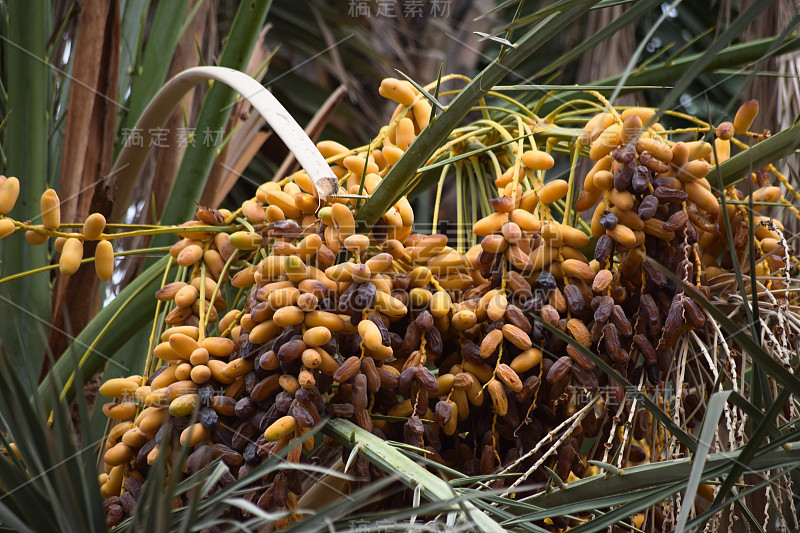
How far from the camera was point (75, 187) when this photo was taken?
1.32 meters

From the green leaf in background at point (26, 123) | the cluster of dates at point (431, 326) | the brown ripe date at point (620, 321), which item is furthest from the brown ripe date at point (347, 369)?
the green leaf in background at point (26, 123)

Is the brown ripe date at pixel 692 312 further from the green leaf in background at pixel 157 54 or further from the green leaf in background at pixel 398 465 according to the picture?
the green leaf in background at pixel 157 54

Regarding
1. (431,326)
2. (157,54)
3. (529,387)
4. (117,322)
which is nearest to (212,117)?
(157,54)

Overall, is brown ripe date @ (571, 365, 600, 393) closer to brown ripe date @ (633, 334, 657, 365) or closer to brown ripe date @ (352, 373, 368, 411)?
brown ripe date @ (633, 334, 657, 365)

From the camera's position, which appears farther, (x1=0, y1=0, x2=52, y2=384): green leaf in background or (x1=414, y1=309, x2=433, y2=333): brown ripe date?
(x1=0, y1=0, x2=52, y2=384): green leaf in background

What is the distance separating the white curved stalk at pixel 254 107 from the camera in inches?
30.8

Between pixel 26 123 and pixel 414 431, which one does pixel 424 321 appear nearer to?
pixel 414 431

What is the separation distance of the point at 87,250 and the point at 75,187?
0.65 feet

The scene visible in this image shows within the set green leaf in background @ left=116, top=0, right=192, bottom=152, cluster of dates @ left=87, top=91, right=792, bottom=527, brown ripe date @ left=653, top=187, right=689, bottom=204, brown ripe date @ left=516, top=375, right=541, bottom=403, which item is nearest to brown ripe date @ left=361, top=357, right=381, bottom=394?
cluster of dates @ left=87, top=91, right=792, bottom=527

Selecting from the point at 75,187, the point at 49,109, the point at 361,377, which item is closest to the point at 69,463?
the point at 361,377

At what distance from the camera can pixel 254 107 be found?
34.2 inches

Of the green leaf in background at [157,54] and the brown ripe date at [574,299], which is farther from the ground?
the green leaf in background at [157,54]

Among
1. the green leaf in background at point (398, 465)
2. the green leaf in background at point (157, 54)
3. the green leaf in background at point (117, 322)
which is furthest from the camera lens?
the green leaf in background at point (157, 54)

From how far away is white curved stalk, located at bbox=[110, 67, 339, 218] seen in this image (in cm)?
78
